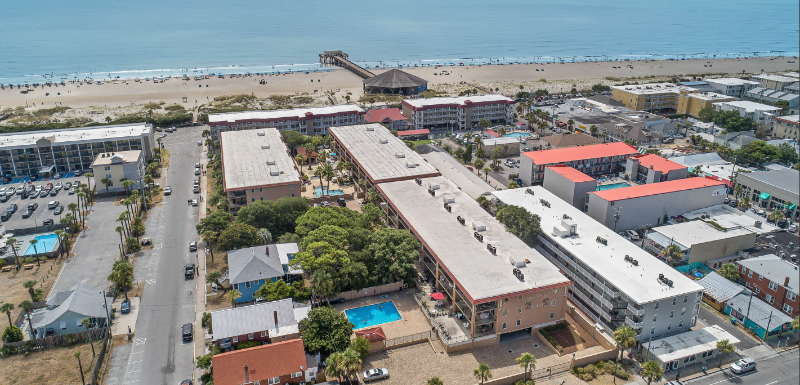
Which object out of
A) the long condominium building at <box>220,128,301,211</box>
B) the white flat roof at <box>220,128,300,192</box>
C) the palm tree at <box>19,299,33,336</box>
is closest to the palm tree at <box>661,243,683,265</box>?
the long condominium building at <box>220,128,301,211</box>

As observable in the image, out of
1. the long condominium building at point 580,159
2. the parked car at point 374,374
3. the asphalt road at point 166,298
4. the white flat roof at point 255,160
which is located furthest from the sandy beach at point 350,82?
the parked car at point 374,374

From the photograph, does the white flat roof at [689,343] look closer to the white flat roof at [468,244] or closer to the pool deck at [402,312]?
the white flat roof at [468,244]

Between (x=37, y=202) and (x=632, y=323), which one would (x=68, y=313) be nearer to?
(x=37, y=202)

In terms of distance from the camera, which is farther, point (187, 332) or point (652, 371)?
point (187, 332)

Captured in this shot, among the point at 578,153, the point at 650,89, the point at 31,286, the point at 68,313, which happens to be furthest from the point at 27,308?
the point at 650,89

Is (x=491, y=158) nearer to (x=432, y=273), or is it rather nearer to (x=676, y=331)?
(x=432, y=273)

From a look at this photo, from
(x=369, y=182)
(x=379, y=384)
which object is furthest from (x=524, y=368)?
(x=369, y=182)
